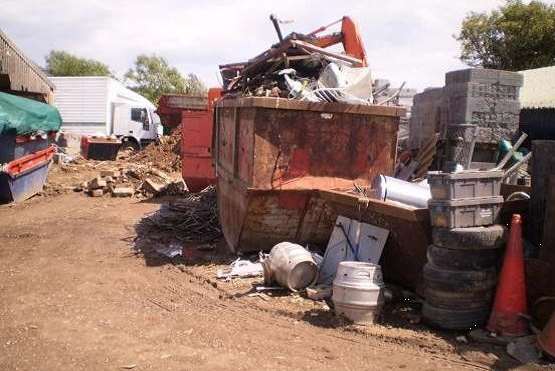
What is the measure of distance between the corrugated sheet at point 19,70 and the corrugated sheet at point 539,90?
15.2 meters

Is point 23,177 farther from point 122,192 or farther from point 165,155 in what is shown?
point 165,155

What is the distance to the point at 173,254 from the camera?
7.35m

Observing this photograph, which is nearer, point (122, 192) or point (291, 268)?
point (291, 268)

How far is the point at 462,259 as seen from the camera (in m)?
4.39

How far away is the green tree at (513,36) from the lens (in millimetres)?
21219

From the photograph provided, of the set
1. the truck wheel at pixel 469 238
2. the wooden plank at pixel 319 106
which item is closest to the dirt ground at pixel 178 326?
the truck wheel at pixel 469 238

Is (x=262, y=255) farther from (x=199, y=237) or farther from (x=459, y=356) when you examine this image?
(x=459, y=356)

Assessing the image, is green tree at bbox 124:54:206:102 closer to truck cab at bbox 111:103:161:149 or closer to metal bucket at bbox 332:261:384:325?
truck cab at bbox 111:103:161:149

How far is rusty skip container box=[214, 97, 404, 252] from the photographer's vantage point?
6.09 m

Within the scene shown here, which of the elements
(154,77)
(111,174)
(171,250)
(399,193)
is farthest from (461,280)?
(154,77)

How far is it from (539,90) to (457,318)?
1231 centimetres

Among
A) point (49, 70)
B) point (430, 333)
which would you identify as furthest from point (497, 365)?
point (49, 70)

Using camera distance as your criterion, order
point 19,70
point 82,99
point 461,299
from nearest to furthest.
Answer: point 461,299
point 19,70
point 82,99

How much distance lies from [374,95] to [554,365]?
176 inches
